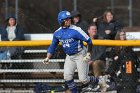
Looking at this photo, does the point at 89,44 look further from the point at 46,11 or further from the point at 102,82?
the point at 46,11

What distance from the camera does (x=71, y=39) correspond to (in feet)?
35.5

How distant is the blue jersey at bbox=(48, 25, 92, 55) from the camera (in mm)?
10758

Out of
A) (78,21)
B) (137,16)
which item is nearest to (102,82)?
(78,21)

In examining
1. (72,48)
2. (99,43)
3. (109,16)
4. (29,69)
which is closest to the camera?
(72,48)

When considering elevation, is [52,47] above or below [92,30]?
below

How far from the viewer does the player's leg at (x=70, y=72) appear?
36.1 ft

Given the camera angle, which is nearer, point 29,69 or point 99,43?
point 99,43

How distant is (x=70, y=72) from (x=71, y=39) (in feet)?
2.05

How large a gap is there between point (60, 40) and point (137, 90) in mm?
1647

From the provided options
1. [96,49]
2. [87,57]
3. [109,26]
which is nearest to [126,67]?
[87,57]

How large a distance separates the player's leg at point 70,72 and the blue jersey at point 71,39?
0.18 m

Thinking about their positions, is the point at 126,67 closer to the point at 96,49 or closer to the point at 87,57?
the point at 87,57

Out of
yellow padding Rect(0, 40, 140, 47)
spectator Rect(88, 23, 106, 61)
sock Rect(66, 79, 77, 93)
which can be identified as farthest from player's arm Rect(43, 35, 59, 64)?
spectator Rect(88, 23, 106, 61)

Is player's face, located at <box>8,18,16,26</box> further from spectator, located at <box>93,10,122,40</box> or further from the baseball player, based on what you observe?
the baseball player
